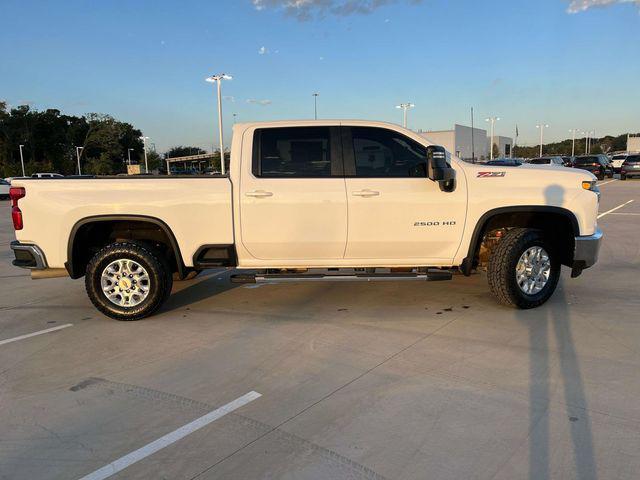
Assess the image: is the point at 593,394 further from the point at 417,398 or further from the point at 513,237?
the point at 513,237

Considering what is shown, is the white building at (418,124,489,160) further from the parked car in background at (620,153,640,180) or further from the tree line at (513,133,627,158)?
the parked car in background at (620,153,640,180)

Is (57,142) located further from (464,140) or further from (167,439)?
(167,439)

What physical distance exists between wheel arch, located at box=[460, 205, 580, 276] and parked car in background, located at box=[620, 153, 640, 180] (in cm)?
3095

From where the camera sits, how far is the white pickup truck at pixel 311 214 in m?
5.21

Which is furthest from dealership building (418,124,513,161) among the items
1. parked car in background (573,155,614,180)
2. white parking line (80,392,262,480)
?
white parking line (80,392,262,480)

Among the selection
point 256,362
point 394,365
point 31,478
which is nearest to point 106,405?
point 31,478

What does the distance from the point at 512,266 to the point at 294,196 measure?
93.8 inches

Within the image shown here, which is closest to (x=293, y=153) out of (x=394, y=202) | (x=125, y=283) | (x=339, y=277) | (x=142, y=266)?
(x=394, y=202)

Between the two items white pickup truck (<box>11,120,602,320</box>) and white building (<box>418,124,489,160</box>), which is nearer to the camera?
white pickup truck (<box>11,120,602,320</box>)

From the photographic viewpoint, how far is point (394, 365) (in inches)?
162

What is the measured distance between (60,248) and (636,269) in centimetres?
759

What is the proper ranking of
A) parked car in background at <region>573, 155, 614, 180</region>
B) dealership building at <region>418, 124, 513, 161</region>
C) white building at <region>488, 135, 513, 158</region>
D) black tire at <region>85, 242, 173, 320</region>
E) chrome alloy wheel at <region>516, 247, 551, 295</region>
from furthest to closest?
white building at <region>488, 135, 513, 158</region>, dealership building at <region>418, 124, 513, 161</region>, parked car in background at <region>573, 155, 614, 180</region>, chrome alloy wheel at <region>516, 247, 551, 295</region>, black tire at <region>85, 242, 173, 320</region>

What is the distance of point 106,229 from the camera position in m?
5.68

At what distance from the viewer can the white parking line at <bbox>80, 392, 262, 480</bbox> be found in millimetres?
2785
